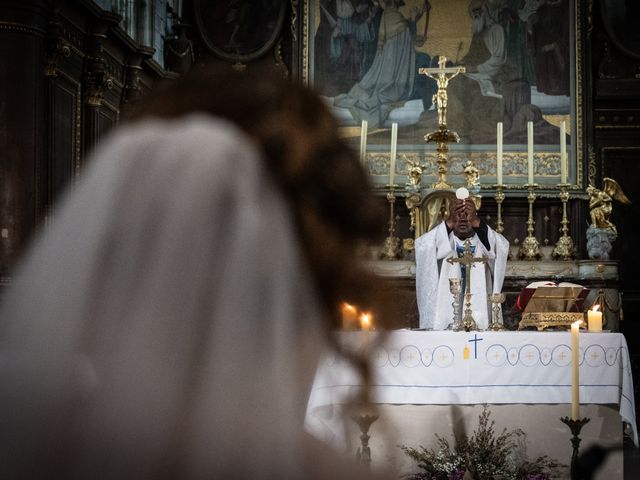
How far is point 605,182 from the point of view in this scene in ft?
40.5

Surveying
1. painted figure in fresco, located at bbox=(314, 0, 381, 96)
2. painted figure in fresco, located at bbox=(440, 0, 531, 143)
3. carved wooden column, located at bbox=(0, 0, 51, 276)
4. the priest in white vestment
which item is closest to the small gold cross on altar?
the priest in white vestment

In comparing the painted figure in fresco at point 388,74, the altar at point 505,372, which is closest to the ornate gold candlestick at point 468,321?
the altar at point 505,372

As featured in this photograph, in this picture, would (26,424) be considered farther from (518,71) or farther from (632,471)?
(518,71)

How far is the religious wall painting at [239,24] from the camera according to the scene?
44.9 ft

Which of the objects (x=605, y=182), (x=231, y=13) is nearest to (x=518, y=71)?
(x=605, y=182)

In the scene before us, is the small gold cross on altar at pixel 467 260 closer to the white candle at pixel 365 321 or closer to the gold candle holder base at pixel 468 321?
the gold candle holder base at pixel 468 321

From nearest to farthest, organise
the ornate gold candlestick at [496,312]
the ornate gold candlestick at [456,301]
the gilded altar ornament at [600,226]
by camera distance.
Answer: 1. the ornate gold candlestick at [456,301]
2. the ornate gold candlestick at [496,312]
3. the gilded altar ornament at [600,226]

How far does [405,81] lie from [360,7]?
3.91 feet

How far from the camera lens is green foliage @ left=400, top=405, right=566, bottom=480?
593cm

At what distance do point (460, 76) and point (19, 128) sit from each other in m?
6.98

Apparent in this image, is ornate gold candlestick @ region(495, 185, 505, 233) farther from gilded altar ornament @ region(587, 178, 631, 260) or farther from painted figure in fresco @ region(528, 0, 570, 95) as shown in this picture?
painted figure in fresco @ region(528, 0, 570, 95)

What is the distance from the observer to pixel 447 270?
25.8ft

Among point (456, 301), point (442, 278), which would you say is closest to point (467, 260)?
point (456, 301)

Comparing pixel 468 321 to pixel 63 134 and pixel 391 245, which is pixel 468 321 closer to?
pixel 63 134
